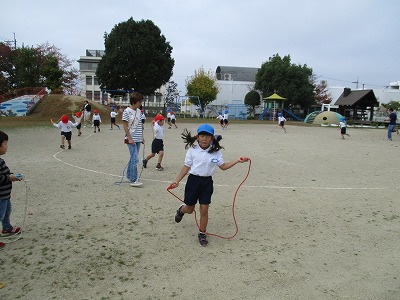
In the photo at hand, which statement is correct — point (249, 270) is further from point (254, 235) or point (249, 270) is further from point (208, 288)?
point (254, 235)

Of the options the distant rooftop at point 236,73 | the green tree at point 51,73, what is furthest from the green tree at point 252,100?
the green tree at point 51,73

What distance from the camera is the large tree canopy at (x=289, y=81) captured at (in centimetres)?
4538

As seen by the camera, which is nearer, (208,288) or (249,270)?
(208,288)

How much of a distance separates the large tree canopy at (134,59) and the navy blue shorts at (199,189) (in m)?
33.8

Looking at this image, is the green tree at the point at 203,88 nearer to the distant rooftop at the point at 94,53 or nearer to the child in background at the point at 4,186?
the distant rooftop at the point at 94,53

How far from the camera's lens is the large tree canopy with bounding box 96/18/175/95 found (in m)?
36.0

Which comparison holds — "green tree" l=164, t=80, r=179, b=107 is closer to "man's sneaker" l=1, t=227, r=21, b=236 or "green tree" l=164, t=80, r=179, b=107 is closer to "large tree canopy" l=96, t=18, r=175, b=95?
"large tree canopy" l=96, t=18, r=175, b=95

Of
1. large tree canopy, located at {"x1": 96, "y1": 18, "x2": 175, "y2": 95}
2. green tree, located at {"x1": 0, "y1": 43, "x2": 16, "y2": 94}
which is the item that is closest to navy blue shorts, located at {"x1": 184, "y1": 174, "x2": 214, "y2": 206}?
large tree canopy, located at {"x1": 96, "y1": 18, "x2": 175, "y2": 95}

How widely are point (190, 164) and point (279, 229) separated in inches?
67.6

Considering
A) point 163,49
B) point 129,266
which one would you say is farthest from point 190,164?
point 163,49

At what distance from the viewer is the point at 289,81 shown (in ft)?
150

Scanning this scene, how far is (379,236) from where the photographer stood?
448 centimetres

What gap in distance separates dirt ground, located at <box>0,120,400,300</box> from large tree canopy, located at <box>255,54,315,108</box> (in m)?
39.6

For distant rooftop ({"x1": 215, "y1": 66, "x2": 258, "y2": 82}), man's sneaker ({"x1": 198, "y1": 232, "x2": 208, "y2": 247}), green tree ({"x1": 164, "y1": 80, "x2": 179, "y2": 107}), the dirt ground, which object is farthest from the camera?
distant rooftop ({"x1": 215, "y1": 66, "x2": 258, "y2": 82})
